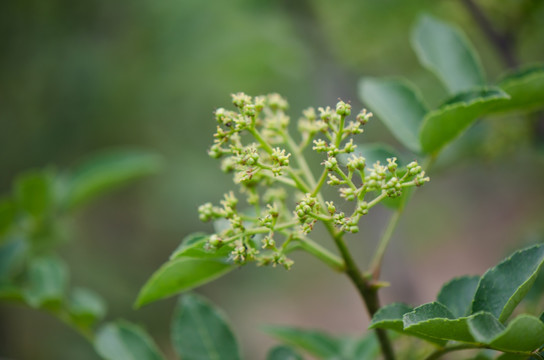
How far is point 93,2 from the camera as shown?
4.21m

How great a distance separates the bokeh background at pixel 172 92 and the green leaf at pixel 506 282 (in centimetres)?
131

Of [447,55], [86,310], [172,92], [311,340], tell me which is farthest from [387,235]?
[172,92]

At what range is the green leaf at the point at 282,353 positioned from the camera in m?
1.52

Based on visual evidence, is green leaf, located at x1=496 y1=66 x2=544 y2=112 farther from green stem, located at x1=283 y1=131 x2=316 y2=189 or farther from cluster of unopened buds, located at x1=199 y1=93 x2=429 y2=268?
green stem, located at x1=283 y1=131 x2=316 y2=189

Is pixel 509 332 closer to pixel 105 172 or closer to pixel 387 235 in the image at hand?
pixel 387 235

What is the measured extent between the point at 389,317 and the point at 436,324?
0.15 metres

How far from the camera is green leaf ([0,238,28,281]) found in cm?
222

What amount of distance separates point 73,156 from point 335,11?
2.66 meters

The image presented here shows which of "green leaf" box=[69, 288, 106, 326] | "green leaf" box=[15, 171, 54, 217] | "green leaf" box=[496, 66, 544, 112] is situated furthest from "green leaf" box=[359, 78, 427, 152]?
"green leaf" box=[15, 171, 54, 217]

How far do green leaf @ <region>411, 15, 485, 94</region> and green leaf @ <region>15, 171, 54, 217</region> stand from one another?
1.71 meters

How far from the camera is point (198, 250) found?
1221 millimetres

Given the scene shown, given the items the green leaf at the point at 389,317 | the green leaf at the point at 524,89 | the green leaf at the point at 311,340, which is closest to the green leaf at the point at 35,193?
the green leaf at the point at 311,340

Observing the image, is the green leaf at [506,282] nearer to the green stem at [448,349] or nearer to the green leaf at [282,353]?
the green stem at [448,349]

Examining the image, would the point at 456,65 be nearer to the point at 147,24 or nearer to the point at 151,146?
the point at 147,24
